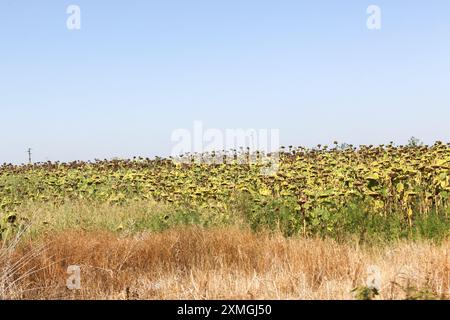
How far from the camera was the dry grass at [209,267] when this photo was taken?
4914mm

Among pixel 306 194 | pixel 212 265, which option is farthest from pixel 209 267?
pixel 306 194

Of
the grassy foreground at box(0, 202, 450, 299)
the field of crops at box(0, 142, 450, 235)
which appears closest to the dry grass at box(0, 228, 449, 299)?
the grassy foreground at box(0, 202, 450, 299)

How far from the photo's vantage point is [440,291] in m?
4.51

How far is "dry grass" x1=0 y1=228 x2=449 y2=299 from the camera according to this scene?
193 inches

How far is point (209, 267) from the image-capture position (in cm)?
648

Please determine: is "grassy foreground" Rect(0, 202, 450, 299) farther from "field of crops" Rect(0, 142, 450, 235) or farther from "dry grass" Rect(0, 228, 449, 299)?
"field of crops" Rect(0, 142, 450, 235)

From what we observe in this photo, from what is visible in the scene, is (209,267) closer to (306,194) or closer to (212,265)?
(212,265)

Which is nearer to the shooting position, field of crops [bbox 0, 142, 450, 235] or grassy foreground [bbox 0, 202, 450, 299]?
grassy foreground [bbox 0, 202, 450, 299]

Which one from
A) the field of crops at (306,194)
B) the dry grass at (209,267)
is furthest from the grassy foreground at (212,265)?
the field of crops at (306,194)

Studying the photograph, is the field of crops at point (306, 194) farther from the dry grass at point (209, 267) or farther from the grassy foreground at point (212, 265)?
the dry grass at point (209, 267)
